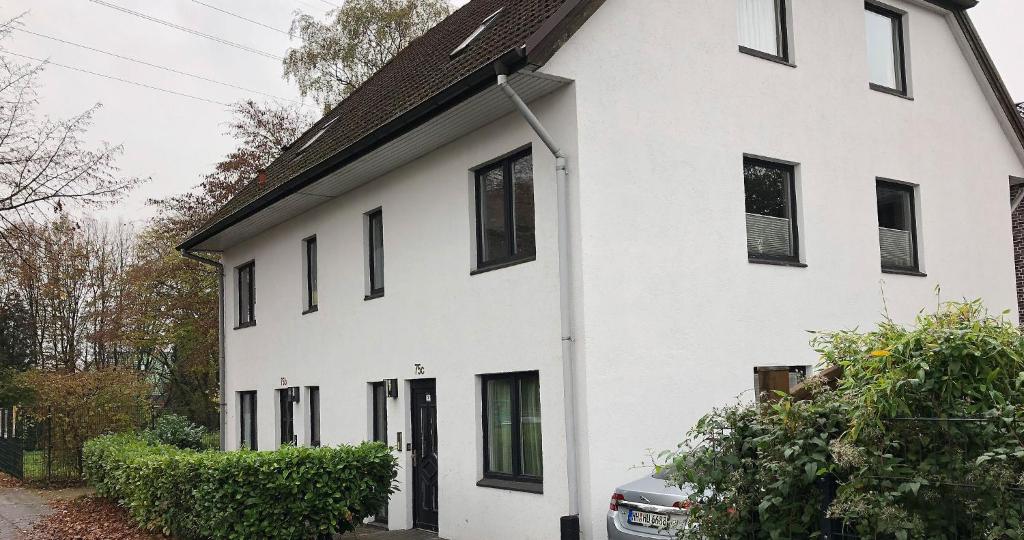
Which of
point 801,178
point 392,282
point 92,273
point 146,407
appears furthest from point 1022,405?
point 92,273

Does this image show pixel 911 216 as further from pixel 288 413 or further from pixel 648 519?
pixel 288 413

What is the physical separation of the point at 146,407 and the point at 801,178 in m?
18.7

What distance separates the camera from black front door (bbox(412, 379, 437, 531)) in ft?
42.9

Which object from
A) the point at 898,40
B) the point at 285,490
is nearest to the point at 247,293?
the point at 285,490

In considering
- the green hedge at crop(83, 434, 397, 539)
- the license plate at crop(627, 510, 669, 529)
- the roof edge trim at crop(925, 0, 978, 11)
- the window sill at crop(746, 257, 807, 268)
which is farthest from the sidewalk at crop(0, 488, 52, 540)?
the roof edge trim at crop(925, 0, 978, 11)

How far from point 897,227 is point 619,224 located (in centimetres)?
546

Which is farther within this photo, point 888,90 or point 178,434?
point 178,434

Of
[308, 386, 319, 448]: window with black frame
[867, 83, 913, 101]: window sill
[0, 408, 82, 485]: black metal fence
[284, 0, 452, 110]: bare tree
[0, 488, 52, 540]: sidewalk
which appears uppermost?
[284, 0, 452, 110]: bare tree

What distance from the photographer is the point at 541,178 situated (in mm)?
10836

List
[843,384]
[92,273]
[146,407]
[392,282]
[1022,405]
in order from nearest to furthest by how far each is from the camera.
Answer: [1022,405] < [843,384] < [392,282] < [146,407] < [92,273]

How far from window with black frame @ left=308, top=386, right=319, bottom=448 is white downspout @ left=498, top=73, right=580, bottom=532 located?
8043mm

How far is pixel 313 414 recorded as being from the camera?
56.5 feet

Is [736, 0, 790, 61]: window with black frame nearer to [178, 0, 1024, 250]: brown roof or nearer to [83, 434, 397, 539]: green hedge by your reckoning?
[178, 0, 1024, 250]: brown roof

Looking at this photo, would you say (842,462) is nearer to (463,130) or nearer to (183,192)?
(463,130)
